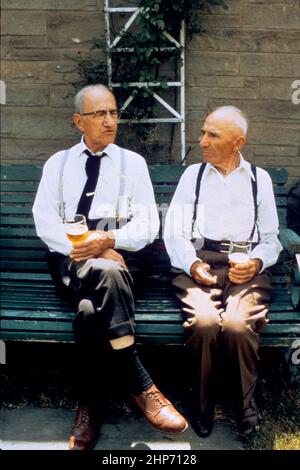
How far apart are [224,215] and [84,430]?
146cm

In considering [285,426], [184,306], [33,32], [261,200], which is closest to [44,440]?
[184,306]

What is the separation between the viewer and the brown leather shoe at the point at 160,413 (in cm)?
291

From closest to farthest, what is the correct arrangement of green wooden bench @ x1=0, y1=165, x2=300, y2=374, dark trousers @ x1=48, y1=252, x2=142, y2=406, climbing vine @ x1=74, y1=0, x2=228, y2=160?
dark trousers @ x1=48, y1=252, x2=142, y2=406 → green wooden bench @ x1=0, y1=165, x2=300, y2=374 → climbing vine @ x1=74, y1=0, x2=228, y2=160

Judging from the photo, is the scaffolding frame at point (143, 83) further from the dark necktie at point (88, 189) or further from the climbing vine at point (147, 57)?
the dark necktie at point (88, 189)

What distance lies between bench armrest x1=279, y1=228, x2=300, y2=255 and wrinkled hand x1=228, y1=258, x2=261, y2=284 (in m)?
0.26

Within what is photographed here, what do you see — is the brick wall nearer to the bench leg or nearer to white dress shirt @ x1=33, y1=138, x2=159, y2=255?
white dress shirt @ x1=33, y1=138, x2=159, y2=255

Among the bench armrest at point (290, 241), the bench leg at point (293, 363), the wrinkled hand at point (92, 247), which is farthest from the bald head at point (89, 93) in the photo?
the bench leg at point (293, 363)

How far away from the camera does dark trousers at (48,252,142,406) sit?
2.87 m

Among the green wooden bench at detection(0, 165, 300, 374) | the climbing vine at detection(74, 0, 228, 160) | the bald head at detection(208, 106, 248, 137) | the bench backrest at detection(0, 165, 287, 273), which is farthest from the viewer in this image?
the climbing vine at detection(74, 0, 228, 160)

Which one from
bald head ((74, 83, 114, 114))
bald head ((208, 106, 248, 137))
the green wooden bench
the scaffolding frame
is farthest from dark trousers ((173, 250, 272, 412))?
the scaffolding frame

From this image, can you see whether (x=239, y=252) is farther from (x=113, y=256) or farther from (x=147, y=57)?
(x=147, y=57)

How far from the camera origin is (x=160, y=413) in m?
2.93

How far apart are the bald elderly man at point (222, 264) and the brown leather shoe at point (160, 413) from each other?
0.16 metres
